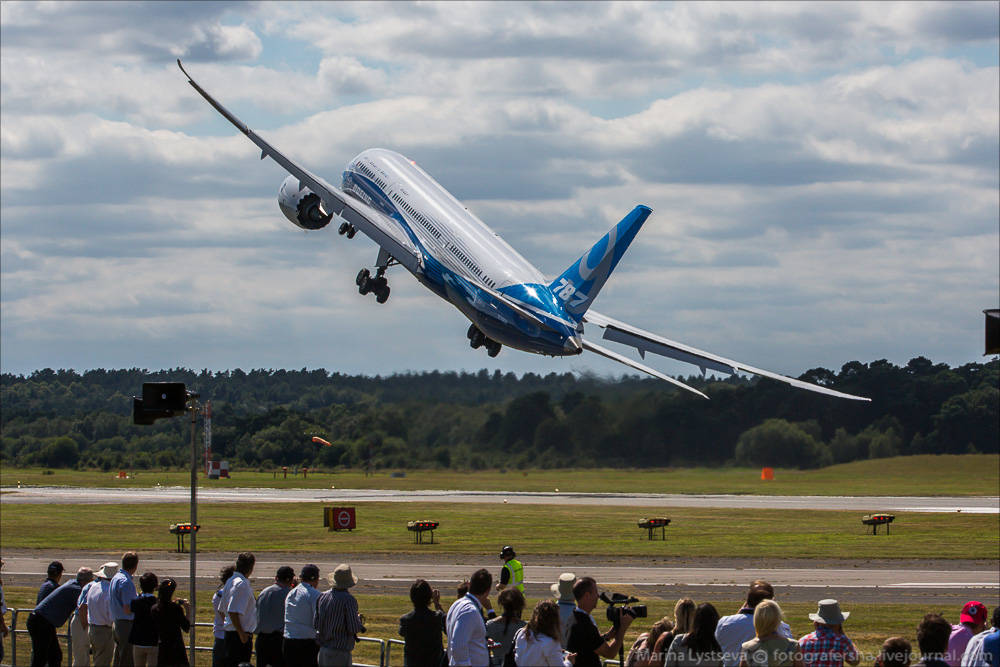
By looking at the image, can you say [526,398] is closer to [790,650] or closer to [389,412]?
[389,412]

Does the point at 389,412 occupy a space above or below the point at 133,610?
above

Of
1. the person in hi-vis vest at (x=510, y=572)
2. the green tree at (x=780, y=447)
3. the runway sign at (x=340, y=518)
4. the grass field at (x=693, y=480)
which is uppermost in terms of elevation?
the green tree at (x=780, y=447)

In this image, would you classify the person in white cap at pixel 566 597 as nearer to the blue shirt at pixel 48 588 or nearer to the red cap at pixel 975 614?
the red cap at pixel 975 614

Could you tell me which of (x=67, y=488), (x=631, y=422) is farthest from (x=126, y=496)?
(x=631, y=422)

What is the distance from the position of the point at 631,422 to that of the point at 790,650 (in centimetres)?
6530

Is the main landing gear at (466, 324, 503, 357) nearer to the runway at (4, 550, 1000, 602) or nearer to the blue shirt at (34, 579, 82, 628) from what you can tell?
the runway at (4, 550, 1000, 602)

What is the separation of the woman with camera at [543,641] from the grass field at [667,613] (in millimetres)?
11309

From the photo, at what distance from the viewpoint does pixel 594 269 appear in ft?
181

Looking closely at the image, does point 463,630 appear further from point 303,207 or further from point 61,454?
point 61,454

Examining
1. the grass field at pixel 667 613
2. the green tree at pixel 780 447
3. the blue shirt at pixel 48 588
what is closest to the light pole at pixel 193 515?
the blue shirt at pixel 48 588

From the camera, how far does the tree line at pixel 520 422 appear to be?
76.2m

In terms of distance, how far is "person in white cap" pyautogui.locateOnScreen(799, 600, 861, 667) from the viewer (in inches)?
546

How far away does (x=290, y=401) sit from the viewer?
135 metres

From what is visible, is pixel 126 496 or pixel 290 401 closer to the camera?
pixel 126 496
